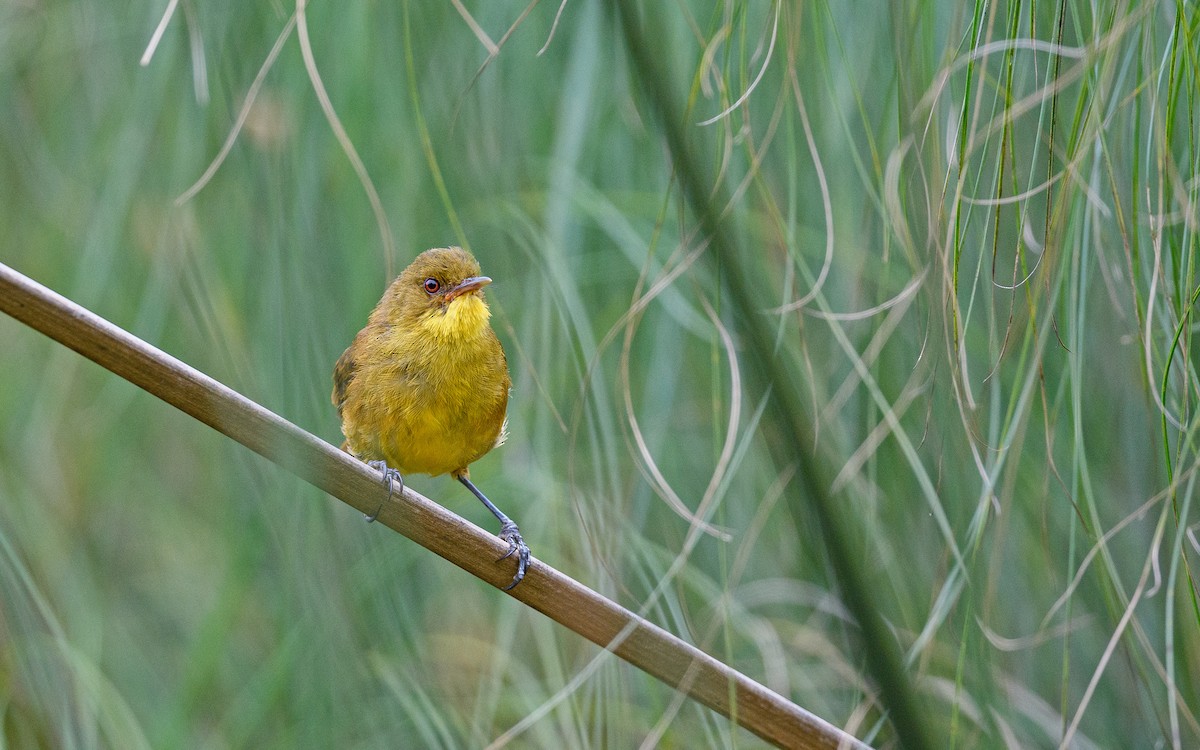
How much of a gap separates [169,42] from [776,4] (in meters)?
0.74

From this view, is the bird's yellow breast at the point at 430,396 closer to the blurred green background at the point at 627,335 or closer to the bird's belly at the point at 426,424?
the bird's belly at the point at 426,424

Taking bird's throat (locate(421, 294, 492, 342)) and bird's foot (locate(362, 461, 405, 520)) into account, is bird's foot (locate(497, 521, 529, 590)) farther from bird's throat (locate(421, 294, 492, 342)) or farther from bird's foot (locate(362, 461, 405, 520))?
bird's throat (locate(421, 294, 492, 342))

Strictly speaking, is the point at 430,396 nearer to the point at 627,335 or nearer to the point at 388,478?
the point at 388,478

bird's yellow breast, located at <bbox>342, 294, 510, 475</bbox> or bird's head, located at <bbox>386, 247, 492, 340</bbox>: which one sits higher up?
bird's head, located at <bbox>386, 247, 492, 340</bbox>

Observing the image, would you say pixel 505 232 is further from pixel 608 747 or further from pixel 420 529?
pixel 608 747

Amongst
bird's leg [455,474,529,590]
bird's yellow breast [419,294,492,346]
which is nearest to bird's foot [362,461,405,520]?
bird's leg [455,474,529,590]

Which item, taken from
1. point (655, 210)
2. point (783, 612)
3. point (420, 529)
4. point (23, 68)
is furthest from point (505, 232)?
point (783, 612)

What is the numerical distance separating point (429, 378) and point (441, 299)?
22cm

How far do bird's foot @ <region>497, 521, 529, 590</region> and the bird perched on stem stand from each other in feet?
0.41

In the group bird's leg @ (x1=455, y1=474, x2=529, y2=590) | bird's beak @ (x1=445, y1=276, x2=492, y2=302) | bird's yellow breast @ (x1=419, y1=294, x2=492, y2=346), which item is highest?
bird's beak @ (x1=445, y1=276, x2=492, y2=302)

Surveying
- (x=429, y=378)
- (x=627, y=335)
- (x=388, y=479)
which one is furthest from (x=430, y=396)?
(x=627, y=335)

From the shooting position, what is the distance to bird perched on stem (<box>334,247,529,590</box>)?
2.29 m

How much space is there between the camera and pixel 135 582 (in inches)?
86.3

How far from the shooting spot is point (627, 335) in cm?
142
